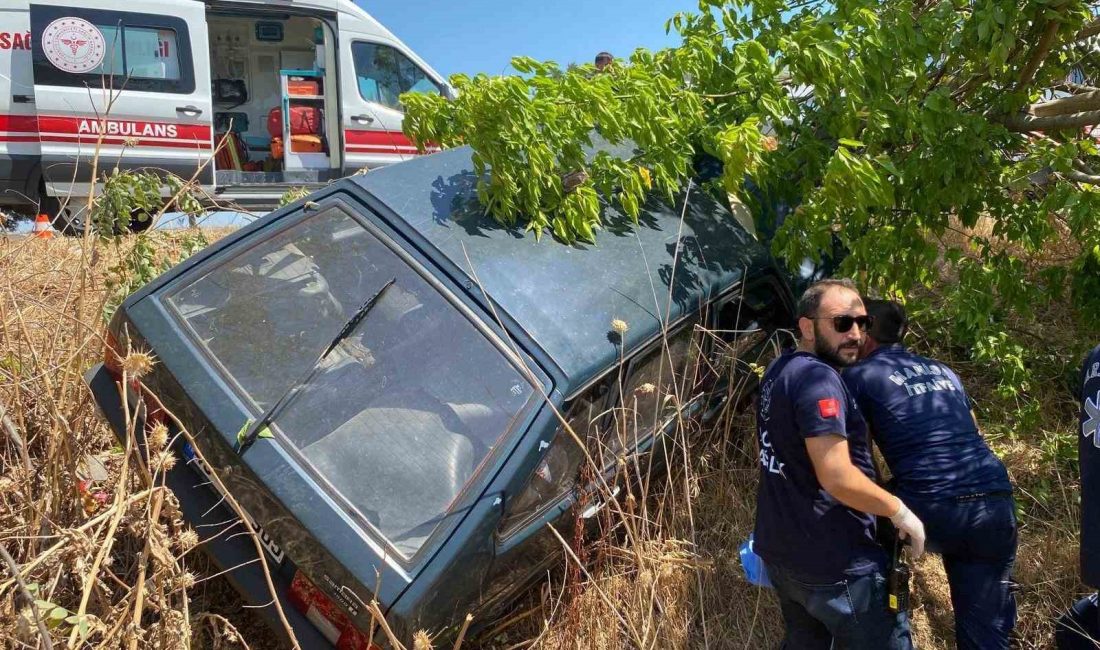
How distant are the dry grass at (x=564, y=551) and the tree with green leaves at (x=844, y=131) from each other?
954 millimetres

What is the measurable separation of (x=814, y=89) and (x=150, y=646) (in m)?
3.26

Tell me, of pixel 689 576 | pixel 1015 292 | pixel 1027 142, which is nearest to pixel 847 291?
pixel 689 576

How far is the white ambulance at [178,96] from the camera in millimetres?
7469

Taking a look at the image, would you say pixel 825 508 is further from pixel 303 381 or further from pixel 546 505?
pixel 303 381

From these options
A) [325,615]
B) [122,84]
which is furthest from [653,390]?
[122,84]

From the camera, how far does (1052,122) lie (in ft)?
13.1

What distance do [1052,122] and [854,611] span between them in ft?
8.93

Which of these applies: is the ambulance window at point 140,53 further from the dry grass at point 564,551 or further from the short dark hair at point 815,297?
the short dark hair at point 815,297

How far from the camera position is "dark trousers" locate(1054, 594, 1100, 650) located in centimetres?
300

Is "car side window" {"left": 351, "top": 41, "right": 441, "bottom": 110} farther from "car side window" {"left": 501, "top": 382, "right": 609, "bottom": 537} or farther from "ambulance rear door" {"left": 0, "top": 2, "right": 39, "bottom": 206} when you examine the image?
"car side window" {"left": 501, "top": 382, "right": 609, "bottom": 537}

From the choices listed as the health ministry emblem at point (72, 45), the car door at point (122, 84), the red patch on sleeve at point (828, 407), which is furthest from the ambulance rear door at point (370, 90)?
the red patch on sleeve at point (828, 407)

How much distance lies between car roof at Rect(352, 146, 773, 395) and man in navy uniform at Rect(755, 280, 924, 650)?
66 centimetres

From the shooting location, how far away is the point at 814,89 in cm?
363

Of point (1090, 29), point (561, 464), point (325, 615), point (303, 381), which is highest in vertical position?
point (1090, 29)
